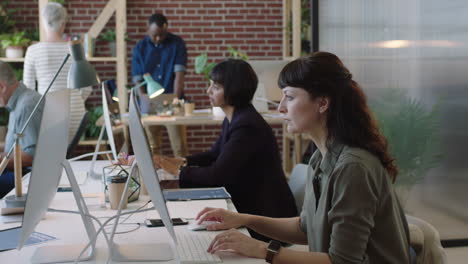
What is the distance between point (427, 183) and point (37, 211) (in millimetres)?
2635

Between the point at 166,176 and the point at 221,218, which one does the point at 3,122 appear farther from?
the point at 221,218

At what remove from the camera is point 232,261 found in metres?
1.58

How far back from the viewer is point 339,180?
153cm

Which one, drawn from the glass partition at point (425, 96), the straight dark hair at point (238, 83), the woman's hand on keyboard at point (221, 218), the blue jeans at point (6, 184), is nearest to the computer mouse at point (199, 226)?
the woman's hand on keyboard at point (221, 218)

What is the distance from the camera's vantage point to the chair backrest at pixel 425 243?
159 cm

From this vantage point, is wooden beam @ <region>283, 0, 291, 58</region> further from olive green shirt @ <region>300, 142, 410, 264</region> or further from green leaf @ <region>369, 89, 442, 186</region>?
olive green shirt @ <region>300, 142, 410, 264</region>

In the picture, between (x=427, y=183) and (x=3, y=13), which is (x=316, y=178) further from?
(x=3, y=13)

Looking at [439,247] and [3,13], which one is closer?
[439,247]

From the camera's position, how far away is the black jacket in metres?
2.70

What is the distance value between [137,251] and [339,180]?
1.93 feet

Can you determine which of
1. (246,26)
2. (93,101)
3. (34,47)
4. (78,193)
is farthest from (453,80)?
(93,101)

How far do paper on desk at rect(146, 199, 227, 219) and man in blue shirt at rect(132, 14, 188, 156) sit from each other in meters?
3.90

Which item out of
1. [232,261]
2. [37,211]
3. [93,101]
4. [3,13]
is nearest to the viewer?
[37,211]

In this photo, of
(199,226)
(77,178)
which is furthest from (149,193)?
(77,178)
